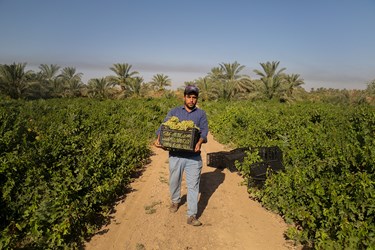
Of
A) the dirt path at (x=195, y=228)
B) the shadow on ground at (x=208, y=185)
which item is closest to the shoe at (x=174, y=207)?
the dirt path at (x=195, y=228)

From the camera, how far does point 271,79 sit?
96.7ft

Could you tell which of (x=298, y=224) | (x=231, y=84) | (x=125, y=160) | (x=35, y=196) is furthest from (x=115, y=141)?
(x=231, y=84)

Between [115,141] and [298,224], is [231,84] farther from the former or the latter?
[298,224]

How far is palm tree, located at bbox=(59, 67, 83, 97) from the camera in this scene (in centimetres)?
3765

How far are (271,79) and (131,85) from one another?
696 inches

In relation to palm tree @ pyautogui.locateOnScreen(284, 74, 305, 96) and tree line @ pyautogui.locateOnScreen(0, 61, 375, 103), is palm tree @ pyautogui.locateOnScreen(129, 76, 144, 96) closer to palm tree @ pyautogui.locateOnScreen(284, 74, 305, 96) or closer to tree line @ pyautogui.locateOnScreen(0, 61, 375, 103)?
tree line @ pyautogui.locateOnScreen(0, 61, 375, 103)

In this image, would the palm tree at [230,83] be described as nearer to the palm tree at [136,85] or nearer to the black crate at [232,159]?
the palm tree at [136,85]

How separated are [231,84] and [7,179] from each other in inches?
1131

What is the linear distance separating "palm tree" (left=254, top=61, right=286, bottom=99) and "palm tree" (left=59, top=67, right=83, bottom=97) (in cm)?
2380

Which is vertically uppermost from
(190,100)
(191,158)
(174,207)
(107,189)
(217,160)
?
(190,100)

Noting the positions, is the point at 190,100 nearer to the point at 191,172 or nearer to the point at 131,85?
the point at 191,172

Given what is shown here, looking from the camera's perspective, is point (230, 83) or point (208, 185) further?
point (230, 83)

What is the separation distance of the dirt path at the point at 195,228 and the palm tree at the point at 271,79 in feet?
82.6

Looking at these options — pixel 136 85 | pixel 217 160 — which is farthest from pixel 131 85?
pixel 217 160
